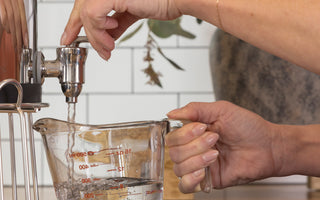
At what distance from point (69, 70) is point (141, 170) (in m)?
0.13

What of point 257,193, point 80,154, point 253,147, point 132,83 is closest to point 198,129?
point 80,154

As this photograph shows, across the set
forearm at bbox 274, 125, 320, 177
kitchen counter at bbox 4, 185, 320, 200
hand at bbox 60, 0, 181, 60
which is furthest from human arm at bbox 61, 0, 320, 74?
kitchen counter at bbox 4, 185, 320, 200

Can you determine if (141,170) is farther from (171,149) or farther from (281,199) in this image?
(281,199)

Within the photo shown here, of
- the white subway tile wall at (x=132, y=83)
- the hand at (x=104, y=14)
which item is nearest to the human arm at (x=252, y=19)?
the hand at (x=104, y=14)

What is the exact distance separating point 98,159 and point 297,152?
0.35 metres

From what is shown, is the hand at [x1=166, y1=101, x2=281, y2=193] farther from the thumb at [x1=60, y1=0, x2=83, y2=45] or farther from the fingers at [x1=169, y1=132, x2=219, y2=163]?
the thumb at [x1=60, y1=0, x2=83, y2=45]

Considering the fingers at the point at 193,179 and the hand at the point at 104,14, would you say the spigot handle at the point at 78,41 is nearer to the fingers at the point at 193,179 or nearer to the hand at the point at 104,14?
the hand at the point at 104,14

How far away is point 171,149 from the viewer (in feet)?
1.65

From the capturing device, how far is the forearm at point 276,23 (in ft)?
1.41

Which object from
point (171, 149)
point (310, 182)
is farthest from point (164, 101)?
point (171, 149)

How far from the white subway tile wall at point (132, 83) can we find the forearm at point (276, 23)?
54 centimetres

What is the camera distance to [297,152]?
2.12ft

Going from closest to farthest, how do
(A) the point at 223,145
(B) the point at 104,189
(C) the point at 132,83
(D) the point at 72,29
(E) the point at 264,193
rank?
(B) the point at 104,189 < (D) the point at 72,29 < (A) the point at 223,145 < (E) the point at 264,193 < (C) the point at 132,83

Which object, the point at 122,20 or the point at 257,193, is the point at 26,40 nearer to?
the point at 122,20
